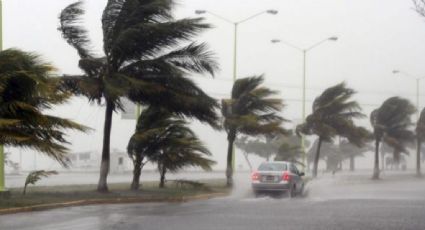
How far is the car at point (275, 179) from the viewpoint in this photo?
26.6 m

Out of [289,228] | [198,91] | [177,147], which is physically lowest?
[289,228]

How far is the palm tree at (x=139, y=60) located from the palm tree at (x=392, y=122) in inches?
1106

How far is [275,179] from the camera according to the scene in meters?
26.8

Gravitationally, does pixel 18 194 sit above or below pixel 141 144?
below

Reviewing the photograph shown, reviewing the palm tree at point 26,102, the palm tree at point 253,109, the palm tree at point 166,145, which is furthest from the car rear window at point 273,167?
the palm tree at point 26,102

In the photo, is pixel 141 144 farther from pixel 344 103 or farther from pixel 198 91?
Result: pixel 344 103

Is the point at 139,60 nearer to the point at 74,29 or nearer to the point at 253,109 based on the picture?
the point at 74,29

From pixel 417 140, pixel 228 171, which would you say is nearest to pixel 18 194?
pixel 228 171

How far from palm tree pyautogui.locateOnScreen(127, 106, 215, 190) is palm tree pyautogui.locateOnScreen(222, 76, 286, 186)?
6715 millimetres

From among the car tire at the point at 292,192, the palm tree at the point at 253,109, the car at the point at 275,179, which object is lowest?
the car tire at the point at 292,192

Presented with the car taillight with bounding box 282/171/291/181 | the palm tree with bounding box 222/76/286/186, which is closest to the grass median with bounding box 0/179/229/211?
the car taillight with bounding box 282/171/291/181

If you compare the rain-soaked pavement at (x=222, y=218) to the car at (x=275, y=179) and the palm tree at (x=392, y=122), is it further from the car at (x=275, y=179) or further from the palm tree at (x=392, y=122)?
the palm tree at (x=392, y=122)

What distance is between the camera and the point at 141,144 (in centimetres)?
2466

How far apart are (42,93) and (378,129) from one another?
37.0 metres
